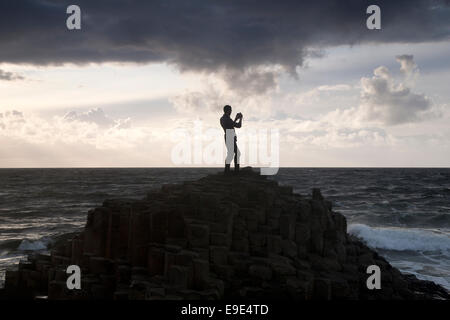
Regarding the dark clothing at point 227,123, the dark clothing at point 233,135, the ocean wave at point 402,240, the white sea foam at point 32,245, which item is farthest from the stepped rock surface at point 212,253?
the ocean wave at point 402,240

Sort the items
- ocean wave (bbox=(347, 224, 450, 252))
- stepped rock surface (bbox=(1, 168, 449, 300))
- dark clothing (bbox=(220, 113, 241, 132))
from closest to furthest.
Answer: stepped rock surface (bbox=(1, 168, 449, 300)) → dark clothing (bbox=(220, 113, 241, 132)) → ocean wave (bbox=(347, 224, 450, 252))

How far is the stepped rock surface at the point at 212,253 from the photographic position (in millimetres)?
8867

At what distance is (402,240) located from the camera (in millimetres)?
24297

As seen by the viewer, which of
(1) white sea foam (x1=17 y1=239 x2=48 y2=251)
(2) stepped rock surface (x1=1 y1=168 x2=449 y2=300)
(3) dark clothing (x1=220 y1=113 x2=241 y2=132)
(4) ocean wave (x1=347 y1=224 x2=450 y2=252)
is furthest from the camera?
(4) ocean wave (x1=347 y1=224 x2=450 y2=252)

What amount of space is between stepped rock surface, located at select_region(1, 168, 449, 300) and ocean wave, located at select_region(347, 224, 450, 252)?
11732 mm

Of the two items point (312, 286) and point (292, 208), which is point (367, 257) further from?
point (312, 286)

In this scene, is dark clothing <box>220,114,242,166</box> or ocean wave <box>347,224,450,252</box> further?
ocean wave <box>347,224,450,252</box>

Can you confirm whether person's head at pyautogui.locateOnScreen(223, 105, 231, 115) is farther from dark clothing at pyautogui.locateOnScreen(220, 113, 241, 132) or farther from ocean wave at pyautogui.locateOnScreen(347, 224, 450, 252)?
ocean wave at pyautogui.locateOnScreen(347, 224, 450, 252)

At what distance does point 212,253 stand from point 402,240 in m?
18.5

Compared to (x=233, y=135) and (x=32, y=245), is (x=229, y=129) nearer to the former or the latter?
(x=233, y=135)

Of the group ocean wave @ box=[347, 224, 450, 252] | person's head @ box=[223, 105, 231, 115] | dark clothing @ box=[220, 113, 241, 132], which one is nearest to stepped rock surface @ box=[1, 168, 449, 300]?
dark clothing @ box=[220, 113, 241, 132]

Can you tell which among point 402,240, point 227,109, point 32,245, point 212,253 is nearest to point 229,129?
point 227,109

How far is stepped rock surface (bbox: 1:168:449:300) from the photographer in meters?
8.87
